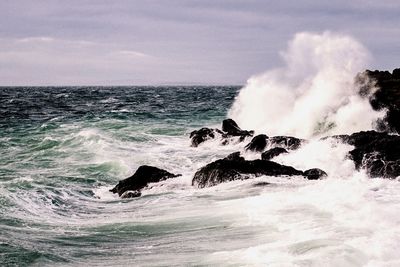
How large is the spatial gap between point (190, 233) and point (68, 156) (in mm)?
12563

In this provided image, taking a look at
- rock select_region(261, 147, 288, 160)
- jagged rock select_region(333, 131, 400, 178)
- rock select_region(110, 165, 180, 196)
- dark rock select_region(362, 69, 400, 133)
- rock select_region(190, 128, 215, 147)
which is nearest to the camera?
jagged rock select_region(333, 131, 400, 178)

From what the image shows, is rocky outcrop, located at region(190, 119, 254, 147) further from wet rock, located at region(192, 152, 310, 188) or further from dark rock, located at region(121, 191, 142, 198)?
dark rock, located at region(121, 191, 142, 198)

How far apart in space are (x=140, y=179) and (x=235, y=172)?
105 inches

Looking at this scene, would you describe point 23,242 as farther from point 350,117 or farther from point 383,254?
point 350,117

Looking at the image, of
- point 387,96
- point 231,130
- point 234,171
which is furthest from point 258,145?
point 387,96

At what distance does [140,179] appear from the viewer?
1443 cm

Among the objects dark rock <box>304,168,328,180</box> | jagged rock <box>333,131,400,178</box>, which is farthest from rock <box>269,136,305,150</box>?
dark rock <box>304,168,328,180</box>

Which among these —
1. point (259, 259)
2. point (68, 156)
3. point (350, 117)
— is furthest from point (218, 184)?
point (350, 117)

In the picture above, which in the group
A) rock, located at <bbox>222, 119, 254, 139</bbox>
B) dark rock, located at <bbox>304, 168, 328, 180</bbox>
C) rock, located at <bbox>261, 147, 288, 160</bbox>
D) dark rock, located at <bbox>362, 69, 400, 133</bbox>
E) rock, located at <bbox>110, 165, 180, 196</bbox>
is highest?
dark rock, located at <bbox>362, 69, 400, 133</bbox>

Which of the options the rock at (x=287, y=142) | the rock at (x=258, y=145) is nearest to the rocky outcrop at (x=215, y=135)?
the rock at (x=258, y=145)

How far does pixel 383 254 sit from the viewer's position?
7031mm

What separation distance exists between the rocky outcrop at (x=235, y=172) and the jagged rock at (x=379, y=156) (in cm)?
154

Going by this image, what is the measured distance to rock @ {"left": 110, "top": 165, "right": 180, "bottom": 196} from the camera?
1402 cm

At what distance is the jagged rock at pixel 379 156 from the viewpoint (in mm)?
13000
